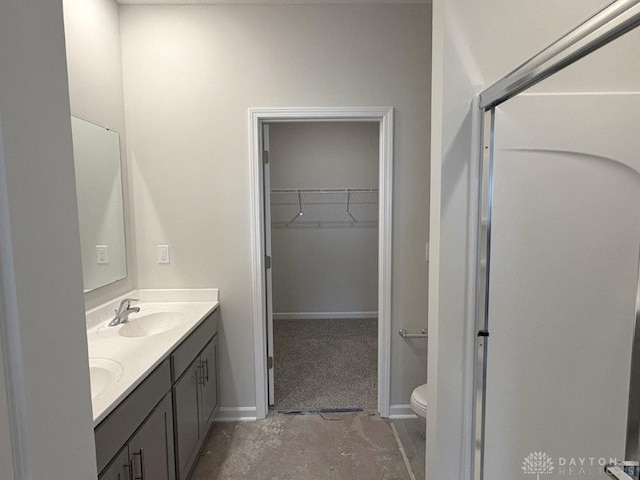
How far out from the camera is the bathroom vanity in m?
1.19

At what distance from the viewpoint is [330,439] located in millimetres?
2215

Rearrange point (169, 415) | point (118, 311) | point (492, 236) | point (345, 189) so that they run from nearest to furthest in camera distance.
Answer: point (492, 236)
point (169, 415)
point (118, 311)
point (345, 189)

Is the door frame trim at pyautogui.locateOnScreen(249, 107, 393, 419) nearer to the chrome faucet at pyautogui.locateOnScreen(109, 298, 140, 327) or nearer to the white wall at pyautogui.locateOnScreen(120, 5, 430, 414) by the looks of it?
the white wall at pyautogui.locateOnScreen(120, 5, 430, 414)

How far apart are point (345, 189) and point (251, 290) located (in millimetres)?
2403

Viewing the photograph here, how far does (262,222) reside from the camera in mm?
2350

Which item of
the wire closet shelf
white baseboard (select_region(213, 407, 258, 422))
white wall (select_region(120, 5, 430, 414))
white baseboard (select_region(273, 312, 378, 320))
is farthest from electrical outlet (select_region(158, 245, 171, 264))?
white baseboard (select_region(273, 312, 378, 320))

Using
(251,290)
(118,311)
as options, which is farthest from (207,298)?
(118,311)

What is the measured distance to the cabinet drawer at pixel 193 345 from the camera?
1670 millimetres

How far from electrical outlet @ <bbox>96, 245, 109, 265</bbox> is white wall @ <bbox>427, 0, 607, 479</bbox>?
6.03 ft

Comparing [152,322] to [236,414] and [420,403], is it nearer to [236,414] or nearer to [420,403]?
[236,414]

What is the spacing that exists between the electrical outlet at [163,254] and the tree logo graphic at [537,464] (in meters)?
2.24

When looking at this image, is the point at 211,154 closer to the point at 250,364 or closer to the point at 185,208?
the point at 185,208

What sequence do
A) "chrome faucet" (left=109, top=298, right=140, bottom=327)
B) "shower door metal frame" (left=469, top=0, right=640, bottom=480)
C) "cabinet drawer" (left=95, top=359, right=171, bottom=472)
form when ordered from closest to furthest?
"shower door metal frame" (left=469, top=0, right=640, bottom=480)
"cabinet drawer" (left=95, top=359, right=171, bottom=472)
"chrome faucet" (left=109, top=298, right=140, bottom=327)

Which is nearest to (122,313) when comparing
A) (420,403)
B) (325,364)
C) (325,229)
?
(420,403)
